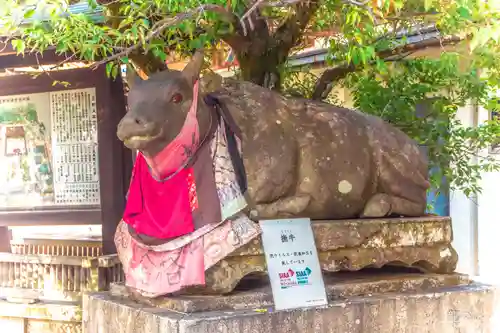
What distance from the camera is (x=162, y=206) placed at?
11.6ft

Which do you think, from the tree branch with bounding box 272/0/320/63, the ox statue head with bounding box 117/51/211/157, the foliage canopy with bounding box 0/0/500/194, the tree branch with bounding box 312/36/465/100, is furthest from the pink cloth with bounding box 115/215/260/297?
the tree branch with bounding box 312/36/465/100

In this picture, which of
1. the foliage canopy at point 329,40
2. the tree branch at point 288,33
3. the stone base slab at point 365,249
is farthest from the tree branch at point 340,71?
the stone base slab at point 365,249

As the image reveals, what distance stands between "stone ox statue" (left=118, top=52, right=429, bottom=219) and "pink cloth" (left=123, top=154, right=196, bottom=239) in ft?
0.79

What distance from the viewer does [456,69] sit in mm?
5383

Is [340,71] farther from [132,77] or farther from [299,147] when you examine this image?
[132,77]

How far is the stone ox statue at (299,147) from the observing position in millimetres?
3463

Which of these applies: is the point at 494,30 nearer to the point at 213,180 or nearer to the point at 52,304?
the point at 213,180

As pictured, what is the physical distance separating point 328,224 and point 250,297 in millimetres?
654

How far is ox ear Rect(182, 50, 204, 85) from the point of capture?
358 cm

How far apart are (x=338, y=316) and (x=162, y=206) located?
114cm

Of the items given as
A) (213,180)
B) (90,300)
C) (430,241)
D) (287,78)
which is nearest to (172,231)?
(213,180)

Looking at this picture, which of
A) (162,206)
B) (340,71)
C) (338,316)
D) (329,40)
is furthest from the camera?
(329,40)

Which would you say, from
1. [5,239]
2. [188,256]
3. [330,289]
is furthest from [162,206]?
[5,239]

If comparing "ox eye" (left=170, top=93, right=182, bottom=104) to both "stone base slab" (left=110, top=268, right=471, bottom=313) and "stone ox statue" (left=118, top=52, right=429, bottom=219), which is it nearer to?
"stone ox statue" (left=118, top=52, right=429, bottom=219)
